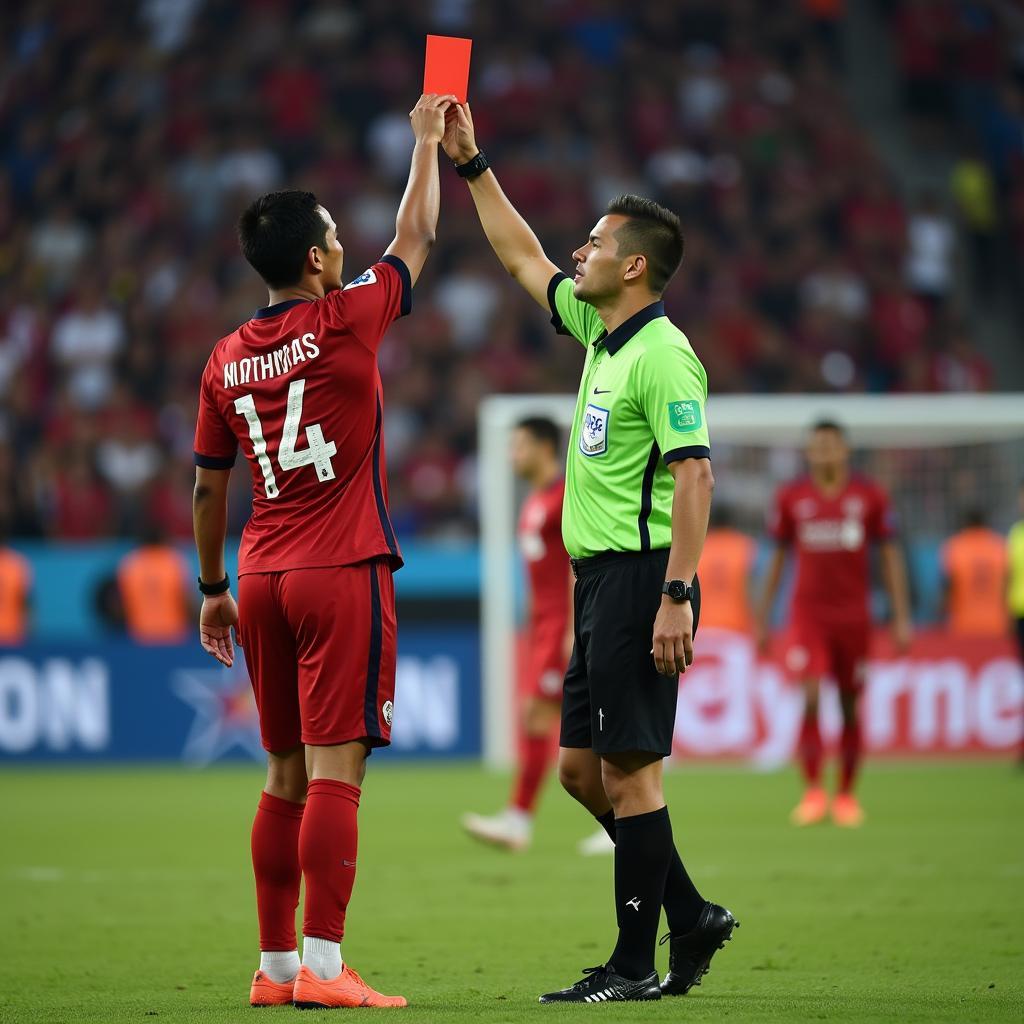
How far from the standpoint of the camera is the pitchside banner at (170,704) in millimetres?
15188

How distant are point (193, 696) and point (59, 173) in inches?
306

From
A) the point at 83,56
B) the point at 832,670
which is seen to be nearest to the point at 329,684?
the point at 832,670

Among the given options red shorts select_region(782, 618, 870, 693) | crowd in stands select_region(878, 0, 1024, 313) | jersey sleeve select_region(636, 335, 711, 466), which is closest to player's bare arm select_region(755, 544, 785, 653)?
red shorts select_region(782, 618, 870, 693)

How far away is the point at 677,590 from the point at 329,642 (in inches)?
38.8

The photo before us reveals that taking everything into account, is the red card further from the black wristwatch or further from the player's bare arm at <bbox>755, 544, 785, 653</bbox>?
the player's bare arm at <bbox>755, 544, 785, 653</bbox>

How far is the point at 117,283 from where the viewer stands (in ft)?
63.4

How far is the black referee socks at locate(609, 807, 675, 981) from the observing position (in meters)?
5.12

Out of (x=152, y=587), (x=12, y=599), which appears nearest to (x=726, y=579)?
(x=152, y=587)

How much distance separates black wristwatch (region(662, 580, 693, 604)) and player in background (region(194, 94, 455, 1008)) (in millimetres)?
806

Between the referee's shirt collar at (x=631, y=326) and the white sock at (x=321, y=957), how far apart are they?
1913mm

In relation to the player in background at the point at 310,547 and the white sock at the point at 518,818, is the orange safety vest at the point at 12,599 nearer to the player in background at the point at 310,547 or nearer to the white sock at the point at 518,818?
the white sock at the point at 518,818

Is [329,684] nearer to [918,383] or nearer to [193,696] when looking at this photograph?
[193,696]

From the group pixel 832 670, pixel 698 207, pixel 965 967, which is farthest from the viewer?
pixel 698 207

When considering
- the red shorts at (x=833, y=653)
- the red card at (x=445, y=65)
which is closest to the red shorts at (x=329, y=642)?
the red card at (x=445, y=65)
